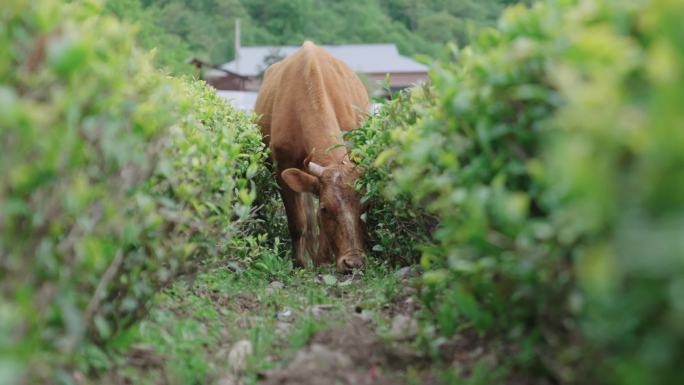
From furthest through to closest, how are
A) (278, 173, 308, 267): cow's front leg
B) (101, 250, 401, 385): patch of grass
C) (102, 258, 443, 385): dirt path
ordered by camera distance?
(278, 173, 308, 267): cow's front leg, (101, 250, 401, 385): patch of grass, (102, 258, 443, 385): dirt path

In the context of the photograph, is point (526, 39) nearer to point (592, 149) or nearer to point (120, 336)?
point (592, 149)

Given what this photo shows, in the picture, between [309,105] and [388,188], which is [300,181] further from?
[388,188]

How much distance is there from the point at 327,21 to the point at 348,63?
116 ft

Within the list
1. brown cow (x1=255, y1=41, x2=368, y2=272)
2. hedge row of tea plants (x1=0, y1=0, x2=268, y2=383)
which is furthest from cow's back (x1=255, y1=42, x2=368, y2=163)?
hedge row of tea plants (x1=0, y1=0, x2=268, y2=383)

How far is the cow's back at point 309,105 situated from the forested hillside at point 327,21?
2586 inches

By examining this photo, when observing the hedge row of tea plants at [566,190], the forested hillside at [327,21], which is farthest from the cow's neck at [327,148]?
the forested hillside at [327,21]

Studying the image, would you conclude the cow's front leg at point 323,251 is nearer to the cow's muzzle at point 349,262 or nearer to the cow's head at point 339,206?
the cow's head at point 339,206

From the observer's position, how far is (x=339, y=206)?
6777 mm

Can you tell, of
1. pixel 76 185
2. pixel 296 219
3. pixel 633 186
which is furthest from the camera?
pixel 296 219

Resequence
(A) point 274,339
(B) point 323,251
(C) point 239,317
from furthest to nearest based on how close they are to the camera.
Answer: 1. (B) point 323,251
2. (C) point 239,317
3. (A) point 274,339

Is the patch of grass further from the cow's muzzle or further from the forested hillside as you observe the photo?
the forested hillside

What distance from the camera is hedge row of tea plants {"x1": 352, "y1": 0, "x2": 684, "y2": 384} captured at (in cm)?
153

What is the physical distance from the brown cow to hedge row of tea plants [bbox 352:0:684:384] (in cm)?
324

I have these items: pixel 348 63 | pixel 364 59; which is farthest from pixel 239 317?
pixel 364 59
